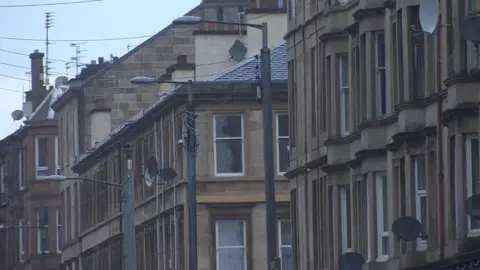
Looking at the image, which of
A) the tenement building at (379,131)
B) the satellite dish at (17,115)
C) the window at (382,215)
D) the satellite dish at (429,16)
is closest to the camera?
the satellite dish at (429,16)

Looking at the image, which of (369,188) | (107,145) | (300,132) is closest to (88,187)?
(107,145)

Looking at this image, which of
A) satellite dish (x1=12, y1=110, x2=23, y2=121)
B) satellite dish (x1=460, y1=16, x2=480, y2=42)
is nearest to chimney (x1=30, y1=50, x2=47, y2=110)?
satellite dish (x1=12, y1=110, x2=23, y2=121)

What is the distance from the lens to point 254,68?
6694 cm

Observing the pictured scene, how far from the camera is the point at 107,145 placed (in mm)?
81688

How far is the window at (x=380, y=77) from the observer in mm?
44469

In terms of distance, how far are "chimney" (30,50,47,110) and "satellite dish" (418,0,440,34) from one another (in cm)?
7087

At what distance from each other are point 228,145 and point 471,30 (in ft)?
108

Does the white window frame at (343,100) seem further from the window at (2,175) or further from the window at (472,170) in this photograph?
the window at (2,175)

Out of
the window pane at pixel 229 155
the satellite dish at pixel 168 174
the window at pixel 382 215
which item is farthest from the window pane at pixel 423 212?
the window pane at pixel 229 155

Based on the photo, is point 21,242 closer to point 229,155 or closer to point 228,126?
point 229,155

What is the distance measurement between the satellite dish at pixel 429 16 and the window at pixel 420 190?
4.84 metres

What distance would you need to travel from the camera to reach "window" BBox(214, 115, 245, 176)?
66.6 meters

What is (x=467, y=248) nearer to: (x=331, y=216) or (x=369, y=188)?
(x=369, y=188)

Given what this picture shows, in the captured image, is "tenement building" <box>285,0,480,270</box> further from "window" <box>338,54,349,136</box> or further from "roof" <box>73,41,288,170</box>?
"roof" <box>73,41,288,170</box>
